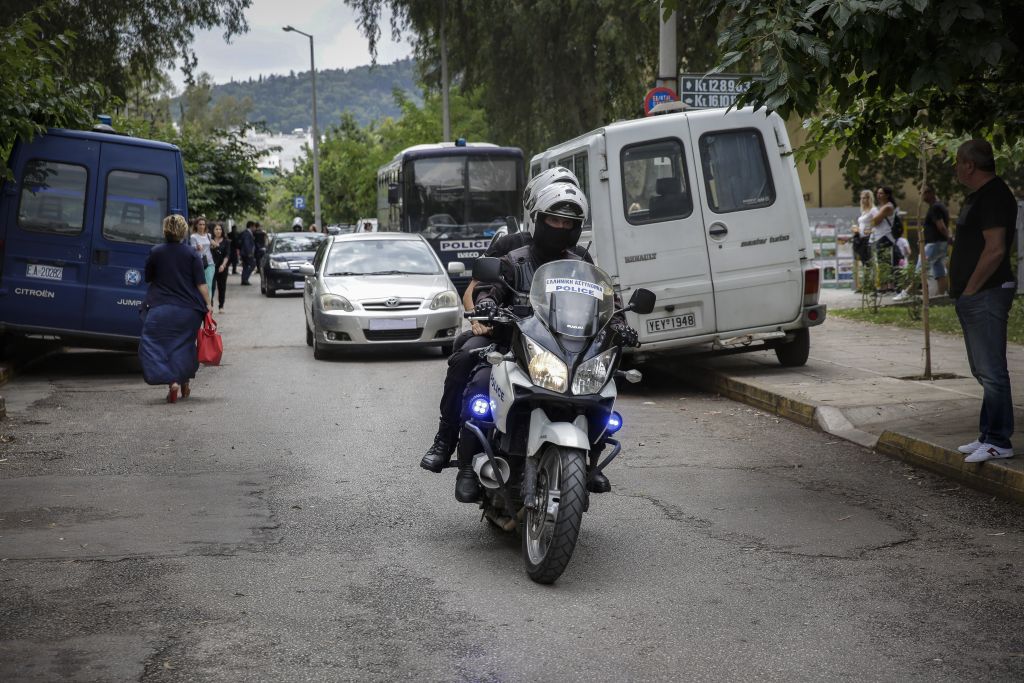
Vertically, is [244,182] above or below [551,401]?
above

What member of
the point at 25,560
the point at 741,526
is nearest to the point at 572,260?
the point at 741,526

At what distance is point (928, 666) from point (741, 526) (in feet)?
7.70

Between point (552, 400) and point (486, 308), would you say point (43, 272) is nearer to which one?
point (486, 308)

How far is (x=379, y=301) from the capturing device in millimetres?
16578

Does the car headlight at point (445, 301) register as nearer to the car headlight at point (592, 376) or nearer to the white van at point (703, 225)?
the white van at point (703, 225)

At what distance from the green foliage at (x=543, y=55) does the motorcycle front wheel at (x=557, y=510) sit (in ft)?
68.6

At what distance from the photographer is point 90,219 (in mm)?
14812

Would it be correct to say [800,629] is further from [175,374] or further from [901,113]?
[175,374]

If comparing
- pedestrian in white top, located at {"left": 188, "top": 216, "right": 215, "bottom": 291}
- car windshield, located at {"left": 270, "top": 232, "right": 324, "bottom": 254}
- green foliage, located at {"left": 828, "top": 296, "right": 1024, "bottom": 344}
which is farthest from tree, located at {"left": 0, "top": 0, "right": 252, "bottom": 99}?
green foliage, located at {"left": 828, "top": 296, "right": 1024, "bottom": 344}

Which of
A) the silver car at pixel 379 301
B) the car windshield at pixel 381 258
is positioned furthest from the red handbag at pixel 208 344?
the car windshield at pixel 381 258

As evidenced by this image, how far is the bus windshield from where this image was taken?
27.8 meters

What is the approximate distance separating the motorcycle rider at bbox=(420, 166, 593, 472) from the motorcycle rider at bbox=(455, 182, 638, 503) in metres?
0.06

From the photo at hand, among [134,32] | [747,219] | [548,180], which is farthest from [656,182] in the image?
[134,32]

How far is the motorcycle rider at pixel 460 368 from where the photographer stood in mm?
6469
